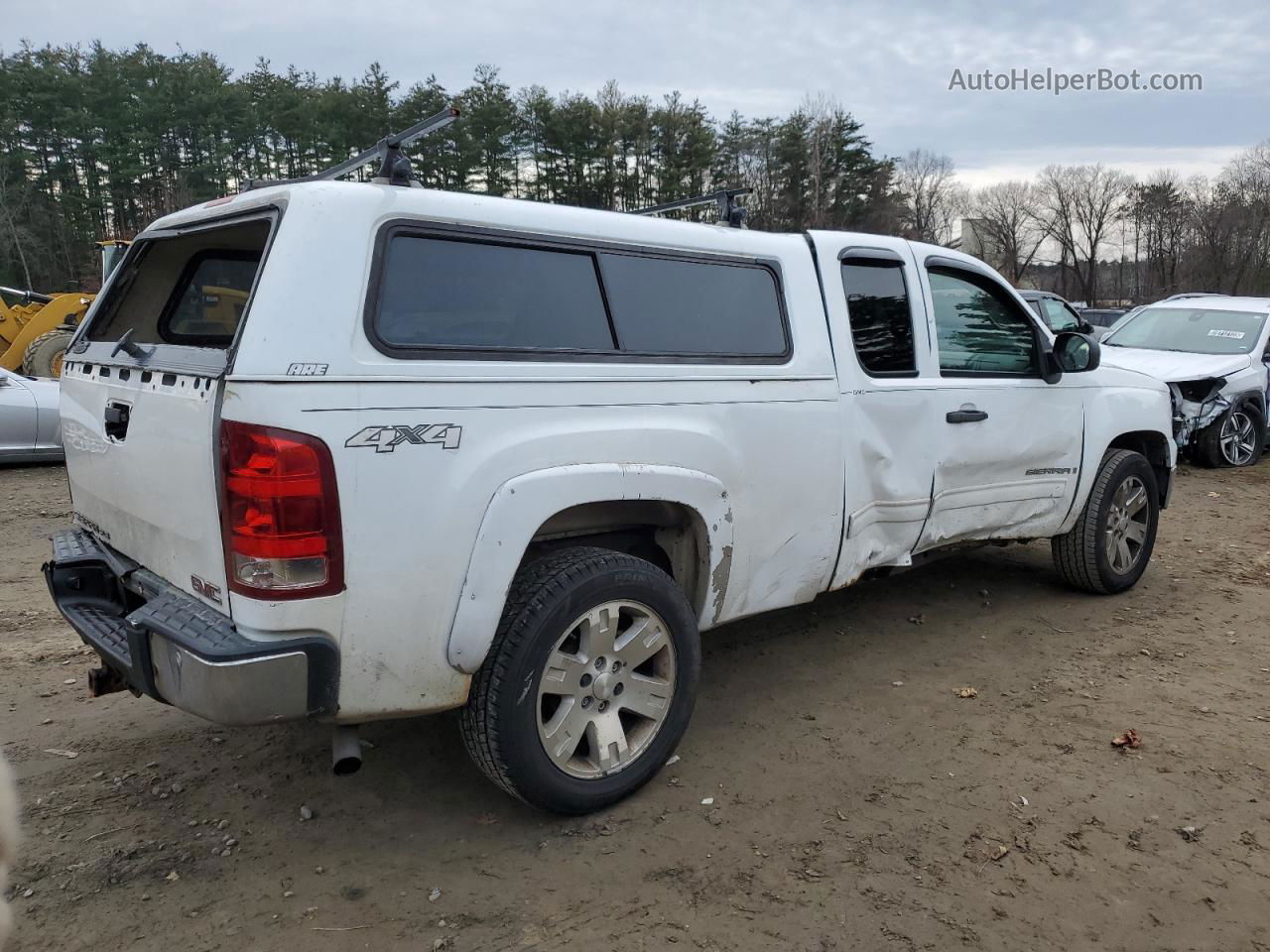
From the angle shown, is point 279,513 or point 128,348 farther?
point 128,348

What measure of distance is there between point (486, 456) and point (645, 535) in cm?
100

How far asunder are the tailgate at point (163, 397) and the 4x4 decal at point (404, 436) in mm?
374

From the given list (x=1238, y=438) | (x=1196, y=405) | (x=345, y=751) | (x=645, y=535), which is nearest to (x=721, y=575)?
(x=645, y=535)

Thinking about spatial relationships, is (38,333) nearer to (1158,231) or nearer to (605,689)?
(605,689)

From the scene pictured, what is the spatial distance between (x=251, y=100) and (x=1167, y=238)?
52838mm

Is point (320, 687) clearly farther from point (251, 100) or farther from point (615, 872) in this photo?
point (251, 100)

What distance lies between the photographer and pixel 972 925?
8.36 ft

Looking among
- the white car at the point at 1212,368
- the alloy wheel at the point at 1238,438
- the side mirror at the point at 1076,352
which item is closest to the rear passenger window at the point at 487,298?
the side mirror at the point at 1076,352

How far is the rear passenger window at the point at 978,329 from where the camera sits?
4395 millimetres

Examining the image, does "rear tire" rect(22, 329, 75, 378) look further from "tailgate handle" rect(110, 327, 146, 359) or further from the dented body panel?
"tailgate handle" rect(110, 327, 146, 359)

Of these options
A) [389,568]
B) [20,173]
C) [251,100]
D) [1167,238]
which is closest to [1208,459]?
[389,568]

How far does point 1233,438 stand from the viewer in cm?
1022

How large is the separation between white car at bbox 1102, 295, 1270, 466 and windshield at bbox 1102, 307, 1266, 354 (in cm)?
1

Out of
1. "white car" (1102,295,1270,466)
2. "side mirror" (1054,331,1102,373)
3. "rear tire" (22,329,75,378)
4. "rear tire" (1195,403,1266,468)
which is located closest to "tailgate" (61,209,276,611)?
"side mirror" (1054,331,1102,373)
